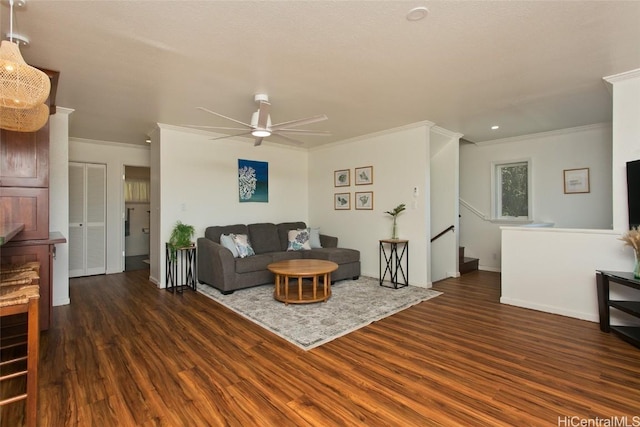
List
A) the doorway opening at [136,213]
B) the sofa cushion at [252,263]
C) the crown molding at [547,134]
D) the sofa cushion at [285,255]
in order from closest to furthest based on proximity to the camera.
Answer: the sofa cushion at [252,263]
the crown molding at [547,134]
the sofa cushion at [285,255]
the doorway opening at [136,213]

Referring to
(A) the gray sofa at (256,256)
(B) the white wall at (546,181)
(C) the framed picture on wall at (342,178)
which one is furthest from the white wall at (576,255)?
(C) the framed picture on wall at (342,178)

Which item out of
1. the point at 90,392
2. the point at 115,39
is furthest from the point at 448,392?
the point at 115,39

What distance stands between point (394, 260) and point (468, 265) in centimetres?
175

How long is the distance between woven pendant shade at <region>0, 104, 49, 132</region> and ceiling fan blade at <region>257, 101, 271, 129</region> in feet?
5.84

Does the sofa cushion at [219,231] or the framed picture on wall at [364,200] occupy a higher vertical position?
the framed picture on wall at [364,200]

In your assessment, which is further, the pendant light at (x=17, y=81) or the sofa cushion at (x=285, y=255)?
the sofa cushion at (x=285, y=255)

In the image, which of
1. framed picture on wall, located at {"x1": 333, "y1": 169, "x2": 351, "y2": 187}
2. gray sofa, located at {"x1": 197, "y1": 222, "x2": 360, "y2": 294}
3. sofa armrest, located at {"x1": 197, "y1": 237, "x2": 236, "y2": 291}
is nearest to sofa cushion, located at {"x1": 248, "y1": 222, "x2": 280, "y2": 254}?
gray sofa, located at {"x1": 197, "y1": 222, "x2": 360, "y2": 294}

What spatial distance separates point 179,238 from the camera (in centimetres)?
466

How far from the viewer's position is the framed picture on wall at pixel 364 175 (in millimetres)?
5484

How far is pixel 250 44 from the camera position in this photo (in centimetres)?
242

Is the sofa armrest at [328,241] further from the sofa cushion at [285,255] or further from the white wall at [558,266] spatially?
the white wall at [558,266]

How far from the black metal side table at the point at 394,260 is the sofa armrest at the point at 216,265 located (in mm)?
2296

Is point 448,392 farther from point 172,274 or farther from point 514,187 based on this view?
point 514,187

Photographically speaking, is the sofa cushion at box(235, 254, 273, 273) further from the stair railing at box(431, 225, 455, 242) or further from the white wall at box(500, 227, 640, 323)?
the white wall at box(500, 227, 640, 323)
